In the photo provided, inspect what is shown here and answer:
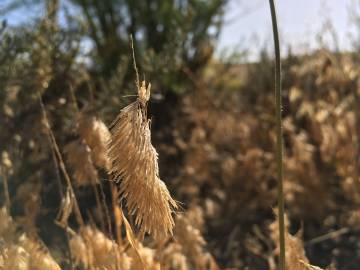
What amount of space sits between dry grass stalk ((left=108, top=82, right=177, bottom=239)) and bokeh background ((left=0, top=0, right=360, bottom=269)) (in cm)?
129

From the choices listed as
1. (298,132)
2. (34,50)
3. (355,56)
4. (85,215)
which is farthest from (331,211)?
(34,50)

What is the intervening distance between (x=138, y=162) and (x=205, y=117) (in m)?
3.10

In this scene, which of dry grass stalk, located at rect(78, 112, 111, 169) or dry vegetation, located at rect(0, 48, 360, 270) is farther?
dry vegetation, located at rect(0, 48, 360, 270)

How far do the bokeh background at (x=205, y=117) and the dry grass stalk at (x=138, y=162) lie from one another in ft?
4.22

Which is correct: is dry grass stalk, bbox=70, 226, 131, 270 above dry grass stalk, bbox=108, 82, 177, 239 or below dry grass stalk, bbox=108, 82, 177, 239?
below

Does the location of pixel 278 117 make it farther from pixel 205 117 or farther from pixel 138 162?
pixel 205 117

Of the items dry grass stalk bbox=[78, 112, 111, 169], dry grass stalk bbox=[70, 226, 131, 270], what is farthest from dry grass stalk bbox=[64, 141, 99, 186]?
dry grass stalk bbox=[70, 226, 131, 270]

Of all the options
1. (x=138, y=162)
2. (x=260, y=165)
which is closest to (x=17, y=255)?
(x=138, y=162)

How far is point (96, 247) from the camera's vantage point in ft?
5.05

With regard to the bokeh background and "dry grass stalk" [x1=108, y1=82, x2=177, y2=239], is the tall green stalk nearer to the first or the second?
"dry grass stalk" [x1=108, y1=82, x2=177, y2=239]

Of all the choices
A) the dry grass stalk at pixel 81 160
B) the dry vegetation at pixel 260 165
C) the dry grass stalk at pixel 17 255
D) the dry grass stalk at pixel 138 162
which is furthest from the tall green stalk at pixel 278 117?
the dry vegetation at pixel 260 165

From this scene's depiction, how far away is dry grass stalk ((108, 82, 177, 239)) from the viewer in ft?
2.84

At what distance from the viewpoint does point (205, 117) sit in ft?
13.0

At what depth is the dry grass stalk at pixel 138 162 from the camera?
0.87m
